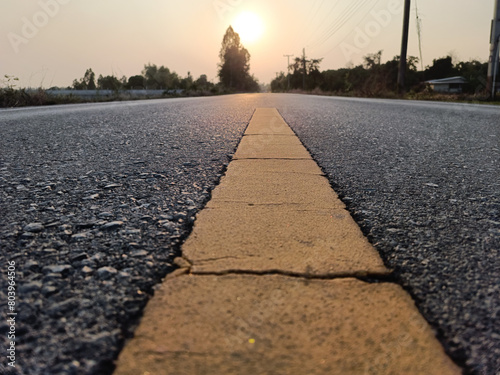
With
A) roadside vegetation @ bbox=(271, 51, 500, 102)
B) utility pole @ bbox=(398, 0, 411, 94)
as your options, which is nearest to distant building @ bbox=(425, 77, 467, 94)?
roadside vegetation @ bbox=(271, 51, 500, 102)

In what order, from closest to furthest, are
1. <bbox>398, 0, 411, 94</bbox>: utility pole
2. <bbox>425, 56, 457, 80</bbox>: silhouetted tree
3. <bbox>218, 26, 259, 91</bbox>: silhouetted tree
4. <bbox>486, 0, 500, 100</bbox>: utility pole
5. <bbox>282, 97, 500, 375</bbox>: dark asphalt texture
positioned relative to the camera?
1. <bbox>282, 97, 500, 375</bbox>: dark asphalt texture
2. <bbox>486, 0, 500, 100</bbox>: utility pole
3. <bbox>398, 0, 411, 94</bbox>: utility pole
4. <bbox>425, 56, 457, 80</bbox>: silhouetted tree
5. <bbox>218, 26, 259, 91</bbox>: silhouetted tree

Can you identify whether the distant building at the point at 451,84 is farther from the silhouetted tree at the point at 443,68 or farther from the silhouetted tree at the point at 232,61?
the silhouetted tree at the point at 232,61

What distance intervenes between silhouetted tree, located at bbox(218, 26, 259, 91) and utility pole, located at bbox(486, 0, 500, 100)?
57151mm

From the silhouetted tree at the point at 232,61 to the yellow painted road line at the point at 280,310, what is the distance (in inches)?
2702

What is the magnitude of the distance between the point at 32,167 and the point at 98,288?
166 centimetres

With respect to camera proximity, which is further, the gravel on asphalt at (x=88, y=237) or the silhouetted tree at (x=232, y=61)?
the silhouetted tree at (x=232, y=61)

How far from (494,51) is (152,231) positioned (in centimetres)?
1597

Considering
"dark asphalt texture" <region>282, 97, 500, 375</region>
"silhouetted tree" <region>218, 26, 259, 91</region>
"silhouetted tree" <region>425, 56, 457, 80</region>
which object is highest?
"silhouetted tree" <region>218, 26, 259, 91</region>

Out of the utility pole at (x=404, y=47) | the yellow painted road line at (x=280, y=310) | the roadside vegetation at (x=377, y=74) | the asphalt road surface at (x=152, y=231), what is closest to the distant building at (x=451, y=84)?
the roadside vegetation at (x=377, y=74)

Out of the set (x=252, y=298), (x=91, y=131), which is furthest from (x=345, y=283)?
(x=91, y=131)

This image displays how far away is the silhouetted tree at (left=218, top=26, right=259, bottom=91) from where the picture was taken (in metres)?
67.5

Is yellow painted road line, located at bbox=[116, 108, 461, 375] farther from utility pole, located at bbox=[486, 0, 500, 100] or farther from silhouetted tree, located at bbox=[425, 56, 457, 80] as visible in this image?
silhouetted tree, located at bbox=[425, 56, 457, 80]

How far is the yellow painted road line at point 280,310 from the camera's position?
0.60m

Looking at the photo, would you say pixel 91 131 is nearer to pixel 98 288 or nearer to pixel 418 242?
pixel 98 288
